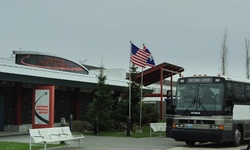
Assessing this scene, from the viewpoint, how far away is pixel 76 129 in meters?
25.7

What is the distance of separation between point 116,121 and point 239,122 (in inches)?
438

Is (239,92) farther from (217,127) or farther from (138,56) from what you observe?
(138,56)

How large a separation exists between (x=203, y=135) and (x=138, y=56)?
34.7ft

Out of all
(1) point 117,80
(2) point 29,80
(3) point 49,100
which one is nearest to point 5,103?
(2) point 29,80

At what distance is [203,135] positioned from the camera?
1677 cm

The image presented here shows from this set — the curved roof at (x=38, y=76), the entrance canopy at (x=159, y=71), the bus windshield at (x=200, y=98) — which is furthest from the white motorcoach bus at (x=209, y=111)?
the entrance canopy at (x=159, y=71)

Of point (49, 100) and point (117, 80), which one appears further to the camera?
point (117, 80)

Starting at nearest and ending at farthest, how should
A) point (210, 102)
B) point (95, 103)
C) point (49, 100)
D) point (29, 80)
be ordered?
point (210, 102)
point (49, 100)
point (29, 80)
point (95, 103)

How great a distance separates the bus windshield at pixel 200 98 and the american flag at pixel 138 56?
28.1ft

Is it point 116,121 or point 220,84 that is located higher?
point 220,84

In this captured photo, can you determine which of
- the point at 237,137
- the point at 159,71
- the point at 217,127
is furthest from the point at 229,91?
the point at 159,71

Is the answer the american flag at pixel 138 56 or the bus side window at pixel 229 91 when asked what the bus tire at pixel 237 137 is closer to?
the bus side window at pixel 229 91

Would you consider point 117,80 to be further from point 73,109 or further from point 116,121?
point 116,121

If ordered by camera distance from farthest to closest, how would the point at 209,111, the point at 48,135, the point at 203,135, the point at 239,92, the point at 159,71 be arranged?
the point at 159,71 → the point at 239,92 → the point at 209,111 → the point at 203,135 → the point at 48,135
